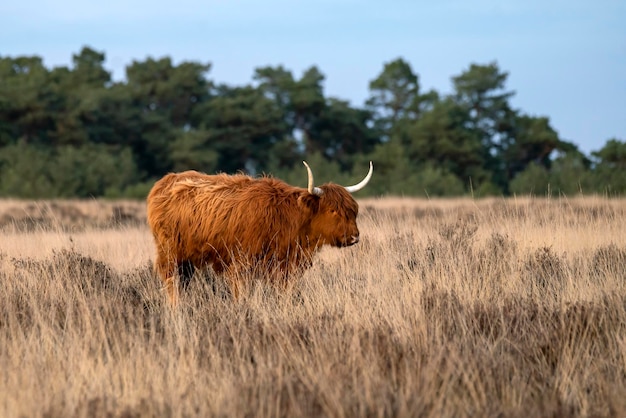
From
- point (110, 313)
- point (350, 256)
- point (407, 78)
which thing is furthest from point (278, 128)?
point (110, 313)

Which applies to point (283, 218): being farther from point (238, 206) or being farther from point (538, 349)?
point (538, 349)

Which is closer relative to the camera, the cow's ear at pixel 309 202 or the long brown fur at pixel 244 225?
the long brown fur at pixel 244 225

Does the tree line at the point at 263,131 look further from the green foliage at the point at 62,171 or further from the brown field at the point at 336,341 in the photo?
the brown field at the point at 336,341

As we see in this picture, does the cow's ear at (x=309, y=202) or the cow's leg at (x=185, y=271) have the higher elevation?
the cow's ear at (x=309, y=202)

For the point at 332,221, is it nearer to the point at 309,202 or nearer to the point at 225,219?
the point at 309,202

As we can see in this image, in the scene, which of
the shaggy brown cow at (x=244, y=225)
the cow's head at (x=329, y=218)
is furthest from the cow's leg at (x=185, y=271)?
the cow's head at (x=329, y=218)

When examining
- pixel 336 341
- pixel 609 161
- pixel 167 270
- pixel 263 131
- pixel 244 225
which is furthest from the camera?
pixel 263 131

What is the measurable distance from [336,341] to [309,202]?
3.56 meters

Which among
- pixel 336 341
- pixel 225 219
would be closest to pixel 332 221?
pixel 225 219

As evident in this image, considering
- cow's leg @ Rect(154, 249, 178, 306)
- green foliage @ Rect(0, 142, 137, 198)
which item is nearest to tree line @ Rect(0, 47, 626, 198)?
green foliage @ Rect(0, 142, 137, 198)

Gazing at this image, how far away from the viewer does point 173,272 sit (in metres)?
8.89

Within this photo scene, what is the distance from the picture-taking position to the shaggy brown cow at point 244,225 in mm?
8742

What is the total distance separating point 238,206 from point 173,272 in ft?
3.01

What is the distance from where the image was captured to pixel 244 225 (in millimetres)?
8750
